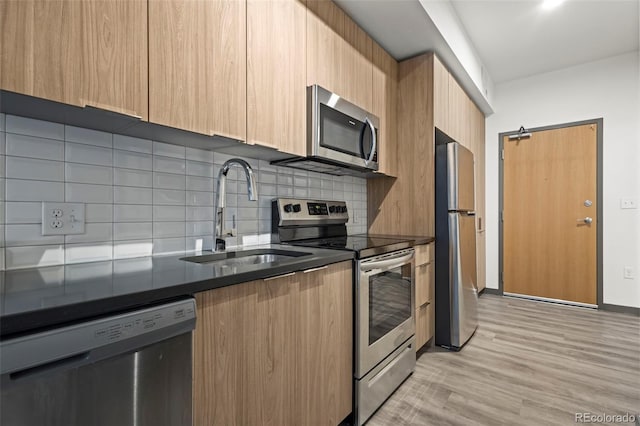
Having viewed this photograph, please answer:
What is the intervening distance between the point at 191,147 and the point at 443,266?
1.94m

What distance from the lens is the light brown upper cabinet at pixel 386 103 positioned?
2338mm

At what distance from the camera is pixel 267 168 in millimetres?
1913

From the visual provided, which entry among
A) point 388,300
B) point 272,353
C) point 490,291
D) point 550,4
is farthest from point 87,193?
point 490,291

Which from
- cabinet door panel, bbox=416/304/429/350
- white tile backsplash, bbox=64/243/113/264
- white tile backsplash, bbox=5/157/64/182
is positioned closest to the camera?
white tile backsplash, bbox=5/157/64/182

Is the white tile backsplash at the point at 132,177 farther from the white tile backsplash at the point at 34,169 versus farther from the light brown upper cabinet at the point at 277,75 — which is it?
the light brown upper cabinet at the point at 277,75

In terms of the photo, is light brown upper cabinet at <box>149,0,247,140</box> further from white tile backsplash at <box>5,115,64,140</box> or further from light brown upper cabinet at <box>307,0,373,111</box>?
light brown upper cabinet at <box>307,0,373,111</box>

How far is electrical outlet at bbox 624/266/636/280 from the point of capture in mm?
3250

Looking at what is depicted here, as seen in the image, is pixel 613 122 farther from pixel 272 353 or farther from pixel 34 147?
pixel 34 147

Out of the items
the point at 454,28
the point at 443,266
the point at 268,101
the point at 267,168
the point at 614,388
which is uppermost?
the point at 454,28

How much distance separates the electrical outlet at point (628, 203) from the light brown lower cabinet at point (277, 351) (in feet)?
11.4

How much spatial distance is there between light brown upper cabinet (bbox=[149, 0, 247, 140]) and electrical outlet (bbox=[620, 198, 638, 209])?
12.9 ft

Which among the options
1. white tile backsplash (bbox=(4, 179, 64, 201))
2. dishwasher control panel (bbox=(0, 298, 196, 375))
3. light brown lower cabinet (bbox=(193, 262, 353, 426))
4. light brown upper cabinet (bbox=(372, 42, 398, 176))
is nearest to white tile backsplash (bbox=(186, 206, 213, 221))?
white tile backsplash (bbox=(4, 179, 64, 201))

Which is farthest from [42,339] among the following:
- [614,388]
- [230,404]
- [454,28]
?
[454,28]

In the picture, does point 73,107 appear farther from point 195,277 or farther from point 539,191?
point 539,191
